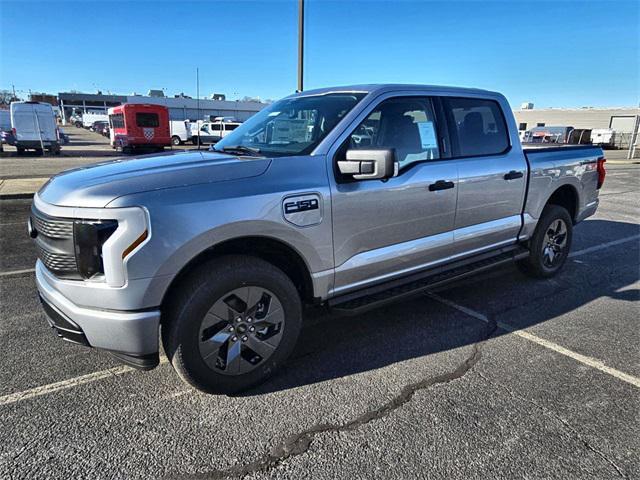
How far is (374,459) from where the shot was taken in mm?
2260

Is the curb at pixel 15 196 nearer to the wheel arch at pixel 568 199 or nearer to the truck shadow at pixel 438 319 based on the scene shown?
the truck shadow at pixel 438 319

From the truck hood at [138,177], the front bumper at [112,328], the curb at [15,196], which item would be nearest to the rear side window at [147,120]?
the curb at [15,196]

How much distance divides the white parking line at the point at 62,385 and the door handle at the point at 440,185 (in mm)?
2604

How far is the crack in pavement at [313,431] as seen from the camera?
2.17 meters

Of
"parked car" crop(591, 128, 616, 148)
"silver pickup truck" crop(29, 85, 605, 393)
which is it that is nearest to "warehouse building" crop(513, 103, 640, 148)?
"parked car" crop(591, 128, 616, 148)

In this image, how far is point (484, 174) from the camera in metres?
4.02

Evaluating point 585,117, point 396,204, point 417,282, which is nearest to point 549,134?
point 585,117

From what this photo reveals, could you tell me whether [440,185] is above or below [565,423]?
above

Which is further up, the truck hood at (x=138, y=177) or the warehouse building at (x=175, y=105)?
the warehouse building at (x=175, y=105)

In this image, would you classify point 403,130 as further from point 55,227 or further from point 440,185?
point 55,227

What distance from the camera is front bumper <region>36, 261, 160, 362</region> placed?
2.38 m

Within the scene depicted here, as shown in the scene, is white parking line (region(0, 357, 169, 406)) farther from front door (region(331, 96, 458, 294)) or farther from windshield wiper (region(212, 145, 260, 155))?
windshield wiper (region(212, 145, 260, 155))

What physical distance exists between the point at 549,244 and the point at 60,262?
4.72m

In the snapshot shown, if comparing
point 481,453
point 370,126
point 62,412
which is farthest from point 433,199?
point 62,412
